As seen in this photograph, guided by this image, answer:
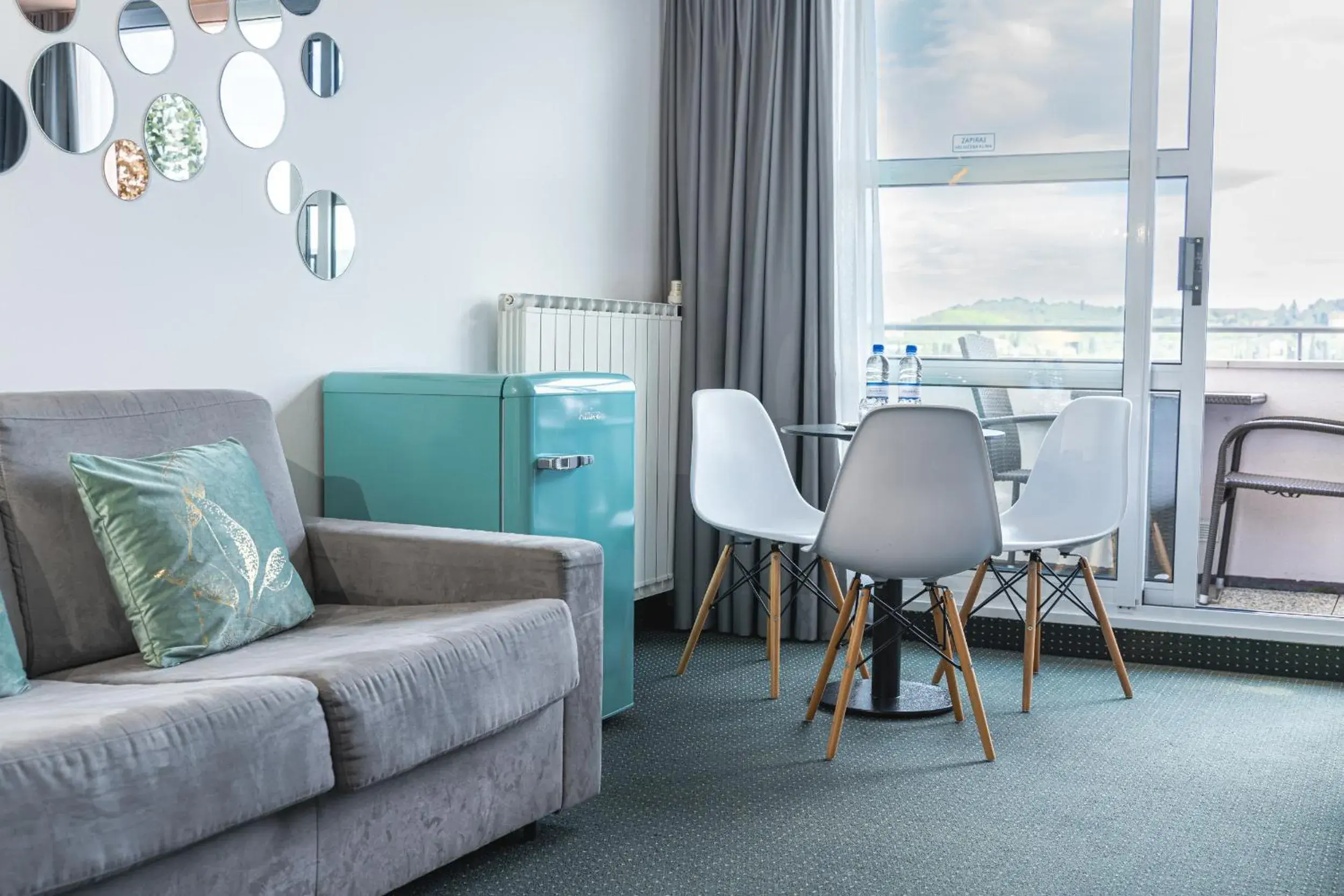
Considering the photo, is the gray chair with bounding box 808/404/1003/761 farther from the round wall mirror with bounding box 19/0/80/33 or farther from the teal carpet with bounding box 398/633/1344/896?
the round wall mirror with bounding box 19/0/80/33

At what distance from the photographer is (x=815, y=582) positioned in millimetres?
4270

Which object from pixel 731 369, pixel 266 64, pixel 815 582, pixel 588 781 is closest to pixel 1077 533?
pixel 815 582

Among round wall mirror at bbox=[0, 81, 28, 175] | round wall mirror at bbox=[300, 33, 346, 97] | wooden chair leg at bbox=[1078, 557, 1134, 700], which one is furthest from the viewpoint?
wooden chair leg at bbox=[1078, 557, 1134, 700]

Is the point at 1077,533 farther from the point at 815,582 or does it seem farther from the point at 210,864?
the point at 210,864

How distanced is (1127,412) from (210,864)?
2794 mm

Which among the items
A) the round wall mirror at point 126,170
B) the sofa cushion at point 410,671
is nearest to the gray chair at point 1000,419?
the sofa cushion at point 410,671

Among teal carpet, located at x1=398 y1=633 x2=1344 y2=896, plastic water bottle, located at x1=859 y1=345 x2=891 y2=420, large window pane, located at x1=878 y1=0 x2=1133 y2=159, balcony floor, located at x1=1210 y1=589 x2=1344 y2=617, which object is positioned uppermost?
large window pane, located at x1=878 y1=0 x2=1133 y2=159

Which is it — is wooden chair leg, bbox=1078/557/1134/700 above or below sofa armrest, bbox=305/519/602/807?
below

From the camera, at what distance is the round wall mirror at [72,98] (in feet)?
7.63

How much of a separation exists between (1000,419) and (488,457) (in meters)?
2.05

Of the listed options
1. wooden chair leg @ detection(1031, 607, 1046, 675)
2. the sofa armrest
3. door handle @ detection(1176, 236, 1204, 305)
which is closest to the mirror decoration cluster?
the sofa armrest

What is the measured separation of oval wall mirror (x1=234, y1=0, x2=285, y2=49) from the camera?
2.76 metres

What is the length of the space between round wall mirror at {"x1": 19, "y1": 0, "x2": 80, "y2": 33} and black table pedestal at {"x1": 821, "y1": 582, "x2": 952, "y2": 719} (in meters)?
2.30

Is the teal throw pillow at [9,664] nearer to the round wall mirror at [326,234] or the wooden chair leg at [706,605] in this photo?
the round wall mirror at [326,234]
